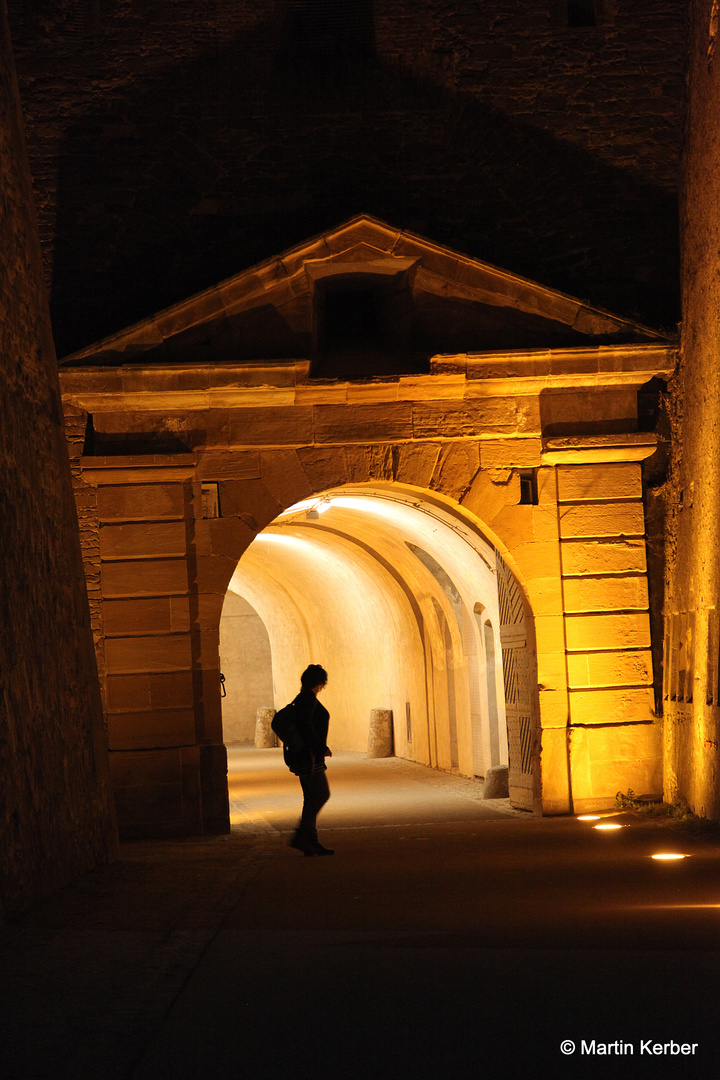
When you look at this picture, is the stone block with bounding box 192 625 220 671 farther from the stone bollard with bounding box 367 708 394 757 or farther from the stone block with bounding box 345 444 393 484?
the stone bollard with bounding box 367 708 394 757

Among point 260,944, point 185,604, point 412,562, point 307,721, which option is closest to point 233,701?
point 412,562

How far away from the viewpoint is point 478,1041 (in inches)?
148

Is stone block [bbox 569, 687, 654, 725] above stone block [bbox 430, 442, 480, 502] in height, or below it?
below

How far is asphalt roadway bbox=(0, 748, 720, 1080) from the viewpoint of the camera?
3.66 m

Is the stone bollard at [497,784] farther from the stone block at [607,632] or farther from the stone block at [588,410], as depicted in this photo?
the stone block at [588,410]

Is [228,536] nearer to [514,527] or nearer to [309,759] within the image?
[514,527]

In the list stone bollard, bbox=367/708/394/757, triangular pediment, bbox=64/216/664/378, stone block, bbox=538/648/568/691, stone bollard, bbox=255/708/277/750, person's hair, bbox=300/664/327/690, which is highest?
triangular pediment, bbox=64/216/664/378

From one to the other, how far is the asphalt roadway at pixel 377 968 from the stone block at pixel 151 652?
2397mm

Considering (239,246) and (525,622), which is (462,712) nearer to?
(525,622)

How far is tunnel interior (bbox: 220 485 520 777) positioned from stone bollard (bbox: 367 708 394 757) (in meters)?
0.17

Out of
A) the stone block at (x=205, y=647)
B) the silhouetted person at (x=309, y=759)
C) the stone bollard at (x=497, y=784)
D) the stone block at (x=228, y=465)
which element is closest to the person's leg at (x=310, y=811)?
the silhouetted person at (x=309, y=759)

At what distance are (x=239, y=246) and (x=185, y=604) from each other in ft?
11.4

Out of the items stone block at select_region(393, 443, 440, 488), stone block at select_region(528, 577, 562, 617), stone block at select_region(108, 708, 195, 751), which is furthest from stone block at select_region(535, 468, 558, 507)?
stone block at select_region(108, 708, 195, 751)

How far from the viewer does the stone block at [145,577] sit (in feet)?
36.0
